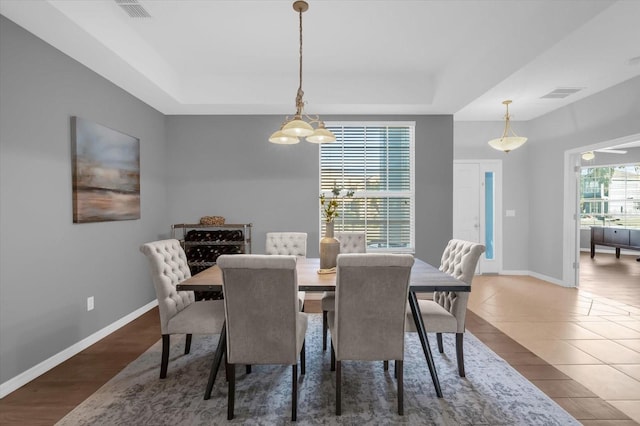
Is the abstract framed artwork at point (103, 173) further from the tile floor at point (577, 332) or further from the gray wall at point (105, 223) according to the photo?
the tile floor at point (577, 332)

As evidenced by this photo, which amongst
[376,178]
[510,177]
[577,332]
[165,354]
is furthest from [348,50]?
[510,177]

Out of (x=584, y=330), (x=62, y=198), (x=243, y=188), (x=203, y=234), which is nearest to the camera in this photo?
(x=62, y=198)

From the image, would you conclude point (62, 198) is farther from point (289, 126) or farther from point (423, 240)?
point (423, 240)

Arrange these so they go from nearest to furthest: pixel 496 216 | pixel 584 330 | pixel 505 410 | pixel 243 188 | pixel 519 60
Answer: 1. pixel 505 410
2. pixel 519 60
3. pixel 584 330
4. pixel 243 188
5. pixel 496 216

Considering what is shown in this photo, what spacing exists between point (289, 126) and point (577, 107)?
15.3 ft

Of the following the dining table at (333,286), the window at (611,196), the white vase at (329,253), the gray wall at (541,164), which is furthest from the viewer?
the window at (611,196)

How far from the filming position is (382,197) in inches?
190

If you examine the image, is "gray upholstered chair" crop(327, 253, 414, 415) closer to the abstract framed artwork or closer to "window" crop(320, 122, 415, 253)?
the abstract framed artwork

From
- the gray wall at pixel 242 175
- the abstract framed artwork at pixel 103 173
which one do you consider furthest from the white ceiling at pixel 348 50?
the abstract framed artwork at pixel 103 173

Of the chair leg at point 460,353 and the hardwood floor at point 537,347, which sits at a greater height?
the chair leg at point 460,353

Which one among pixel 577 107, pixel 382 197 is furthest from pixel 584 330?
pixel 577 107

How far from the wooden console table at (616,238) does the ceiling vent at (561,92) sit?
16.7 ft

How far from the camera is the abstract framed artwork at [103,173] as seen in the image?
2.93 m

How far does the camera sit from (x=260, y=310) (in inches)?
74.5
